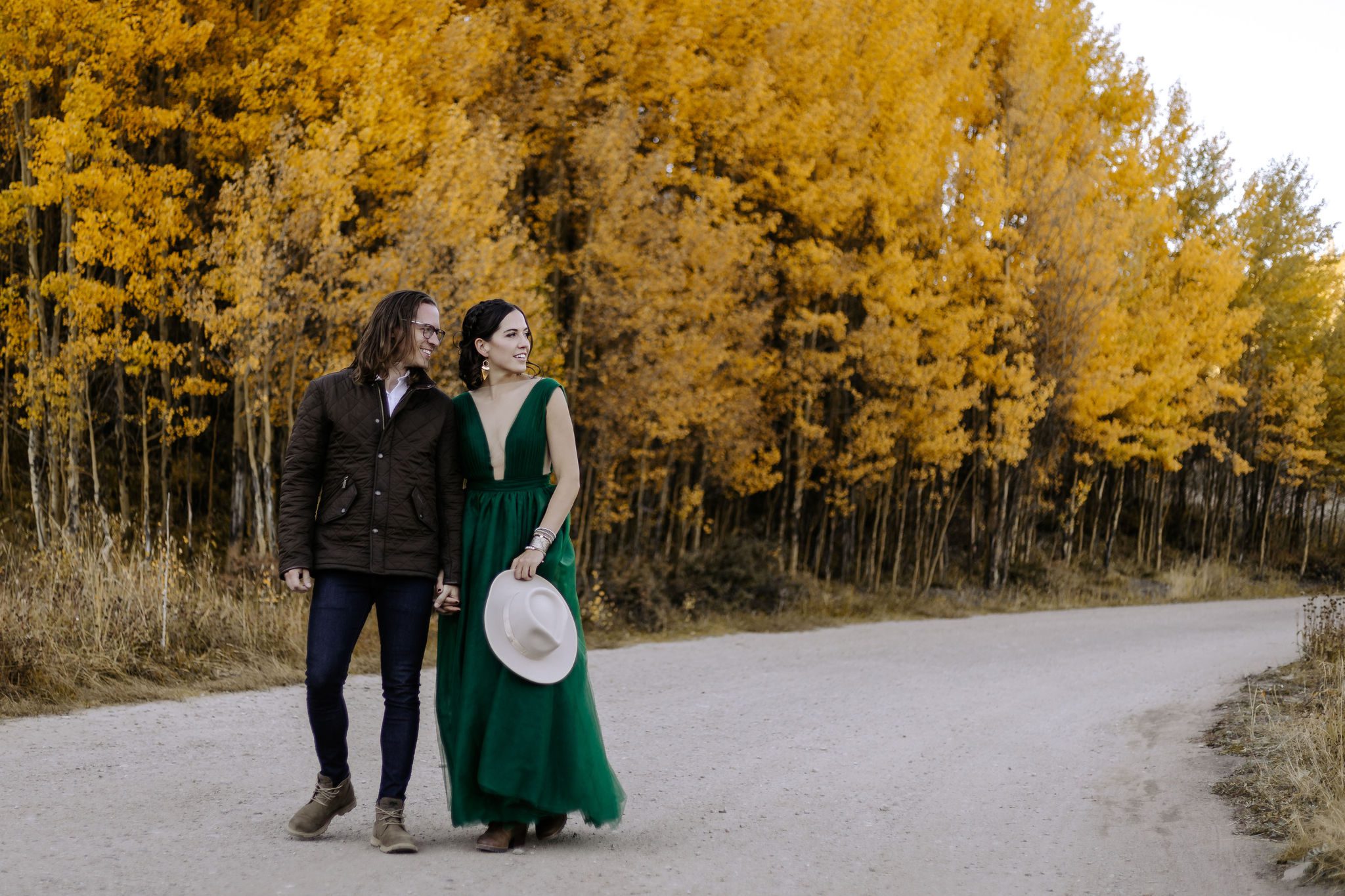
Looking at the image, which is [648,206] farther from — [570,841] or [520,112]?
[570,841]

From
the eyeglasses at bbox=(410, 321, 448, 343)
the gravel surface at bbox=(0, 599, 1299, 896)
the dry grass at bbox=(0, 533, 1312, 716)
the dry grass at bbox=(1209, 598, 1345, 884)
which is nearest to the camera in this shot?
the gravel surface at bbox=(0, 599, 1299, 896)

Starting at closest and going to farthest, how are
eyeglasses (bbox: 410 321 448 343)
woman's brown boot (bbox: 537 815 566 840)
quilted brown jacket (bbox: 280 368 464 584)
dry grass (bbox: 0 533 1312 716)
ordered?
quilted brown jacket (bbox: 280 368 464 584), eyeglasses (bbox: 410 321 448 343), woman's brown boot (bbox: 537 815 566 840), dry grass (bbox: 0 533 1312 716)

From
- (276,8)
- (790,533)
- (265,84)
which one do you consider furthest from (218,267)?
(790,533)

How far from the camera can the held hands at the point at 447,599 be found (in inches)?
173

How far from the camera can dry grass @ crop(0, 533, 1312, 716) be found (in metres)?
7.34

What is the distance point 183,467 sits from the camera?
51.5 ft

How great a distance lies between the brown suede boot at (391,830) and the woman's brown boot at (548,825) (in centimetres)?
45

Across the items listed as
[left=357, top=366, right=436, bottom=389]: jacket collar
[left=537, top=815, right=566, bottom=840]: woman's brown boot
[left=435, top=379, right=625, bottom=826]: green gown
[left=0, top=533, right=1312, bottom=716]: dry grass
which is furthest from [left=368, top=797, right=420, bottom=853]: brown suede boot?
[left=0, top=533, right=1312, bottom=716]: dry grass

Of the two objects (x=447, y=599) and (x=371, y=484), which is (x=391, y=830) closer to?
(x=447, y=599)

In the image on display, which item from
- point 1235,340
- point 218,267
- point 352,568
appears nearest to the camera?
point 352,568

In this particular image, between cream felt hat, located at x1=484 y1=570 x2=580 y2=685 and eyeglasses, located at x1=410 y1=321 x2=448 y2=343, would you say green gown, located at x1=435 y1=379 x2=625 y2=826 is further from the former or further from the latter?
eyeglasses, located at x1=410 y1=321 x2=448 y2=343

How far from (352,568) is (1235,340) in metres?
22.4

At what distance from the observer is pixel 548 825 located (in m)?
4.61

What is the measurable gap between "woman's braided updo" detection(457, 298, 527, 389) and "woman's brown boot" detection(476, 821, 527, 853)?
153 cm
